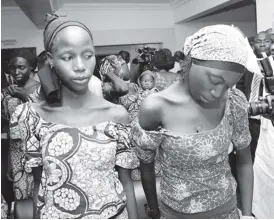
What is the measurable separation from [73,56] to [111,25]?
6.00 meters

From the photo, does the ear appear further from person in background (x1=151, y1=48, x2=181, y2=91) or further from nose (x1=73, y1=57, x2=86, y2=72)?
person in background (x1=151, y1=48, x2=181, y2=91)

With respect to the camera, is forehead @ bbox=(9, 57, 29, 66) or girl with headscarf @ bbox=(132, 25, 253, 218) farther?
forehead @ bbox=(9, 57, 29, 66)

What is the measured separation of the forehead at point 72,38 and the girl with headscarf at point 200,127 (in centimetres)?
28

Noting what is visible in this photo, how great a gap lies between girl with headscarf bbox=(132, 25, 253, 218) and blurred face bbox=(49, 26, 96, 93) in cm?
24

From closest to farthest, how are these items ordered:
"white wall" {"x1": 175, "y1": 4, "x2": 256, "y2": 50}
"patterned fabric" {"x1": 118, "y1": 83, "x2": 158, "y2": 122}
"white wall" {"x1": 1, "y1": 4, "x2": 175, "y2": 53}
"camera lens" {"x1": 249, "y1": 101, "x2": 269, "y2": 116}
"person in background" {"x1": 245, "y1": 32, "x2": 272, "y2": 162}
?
1. "camera lens" {"x1": 249, "y1": 101, "x2": 269, "y2": 116}
2. "person in background" {"x1": 245, "y1": 32, "x2": 272, "y2": 162}
3. "patterned fabric" {"x1": 118, "y1": 83, "x2": 158, "y2": 122}
4. "white wall" {"x1": 1, "y1": 4, "x2": 175, "y2": 53}
5. "white wall" {"x1": 175, "y1": 4, "x2": 256, "y2": 50}

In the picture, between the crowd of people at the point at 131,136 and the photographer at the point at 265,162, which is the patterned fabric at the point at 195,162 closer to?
the crowd of people at the point at 131,136

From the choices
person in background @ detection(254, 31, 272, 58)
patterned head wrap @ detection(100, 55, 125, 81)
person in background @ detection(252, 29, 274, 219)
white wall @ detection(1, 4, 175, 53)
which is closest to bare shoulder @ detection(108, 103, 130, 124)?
patterned head wrap @ detection(100, 55, 125, 81)

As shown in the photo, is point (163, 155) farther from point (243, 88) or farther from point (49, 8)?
point (49, 8)

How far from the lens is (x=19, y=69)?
2.55m

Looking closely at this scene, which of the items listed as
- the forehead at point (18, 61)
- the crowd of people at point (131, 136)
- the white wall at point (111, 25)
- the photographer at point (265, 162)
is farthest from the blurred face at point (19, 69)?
the white wall at point (111, 25)

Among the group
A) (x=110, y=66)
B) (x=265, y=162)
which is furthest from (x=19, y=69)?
(x=265, y=162)

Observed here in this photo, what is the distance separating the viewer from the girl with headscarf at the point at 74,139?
91 centimetres

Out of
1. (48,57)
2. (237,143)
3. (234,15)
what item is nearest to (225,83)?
(237,143)

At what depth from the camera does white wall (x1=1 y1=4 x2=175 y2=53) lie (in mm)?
6293
